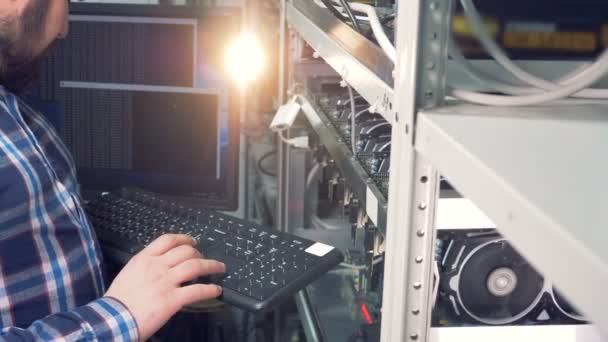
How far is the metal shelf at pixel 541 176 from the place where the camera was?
0.26 m

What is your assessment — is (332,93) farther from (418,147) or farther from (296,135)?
(418,147)

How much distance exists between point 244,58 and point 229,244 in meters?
0.46

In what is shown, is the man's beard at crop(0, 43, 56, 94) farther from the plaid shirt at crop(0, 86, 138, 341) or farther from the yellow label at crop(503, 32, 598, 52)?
the yellow label at crop(503, 32, 598, 52)

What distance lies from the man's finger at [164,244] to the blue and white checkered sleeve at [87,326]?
0.09m

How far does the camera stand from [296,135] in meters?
1.46

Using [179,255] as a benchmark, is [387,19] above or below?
above

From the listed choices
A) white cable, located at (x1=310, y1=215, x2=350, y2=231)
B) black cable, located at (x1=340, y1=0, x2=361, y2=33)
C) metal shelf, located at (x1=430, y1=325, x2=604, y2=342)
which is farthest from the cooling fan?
white cable, located at (x1=310, y1=215, x2=350, y2=231)

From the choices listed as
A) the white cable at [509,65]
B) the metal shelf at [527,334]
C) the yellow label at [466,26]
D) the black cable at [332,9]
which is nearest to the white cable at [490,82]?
the white cable at [509,65]

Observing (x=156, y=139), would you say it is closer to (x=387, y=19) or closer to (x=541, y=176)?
(x=387, y=19)

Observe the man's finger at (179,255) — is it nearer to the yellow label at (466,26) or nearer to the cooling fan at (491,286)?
the cooling fan at (491,286)

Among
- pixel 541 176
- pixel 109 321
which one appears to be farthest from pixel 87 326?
pixel 541 176

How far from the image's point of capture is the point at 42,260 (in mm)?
807

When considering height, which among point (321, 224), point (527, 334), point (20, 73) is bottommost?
point (321, 224)

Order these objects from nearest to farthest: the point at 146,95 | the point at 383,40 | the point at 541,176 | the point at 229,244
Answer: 1. the point at 541,176
2. the point at 383,40
3. the point at 229,244
4. the point at 146,95
